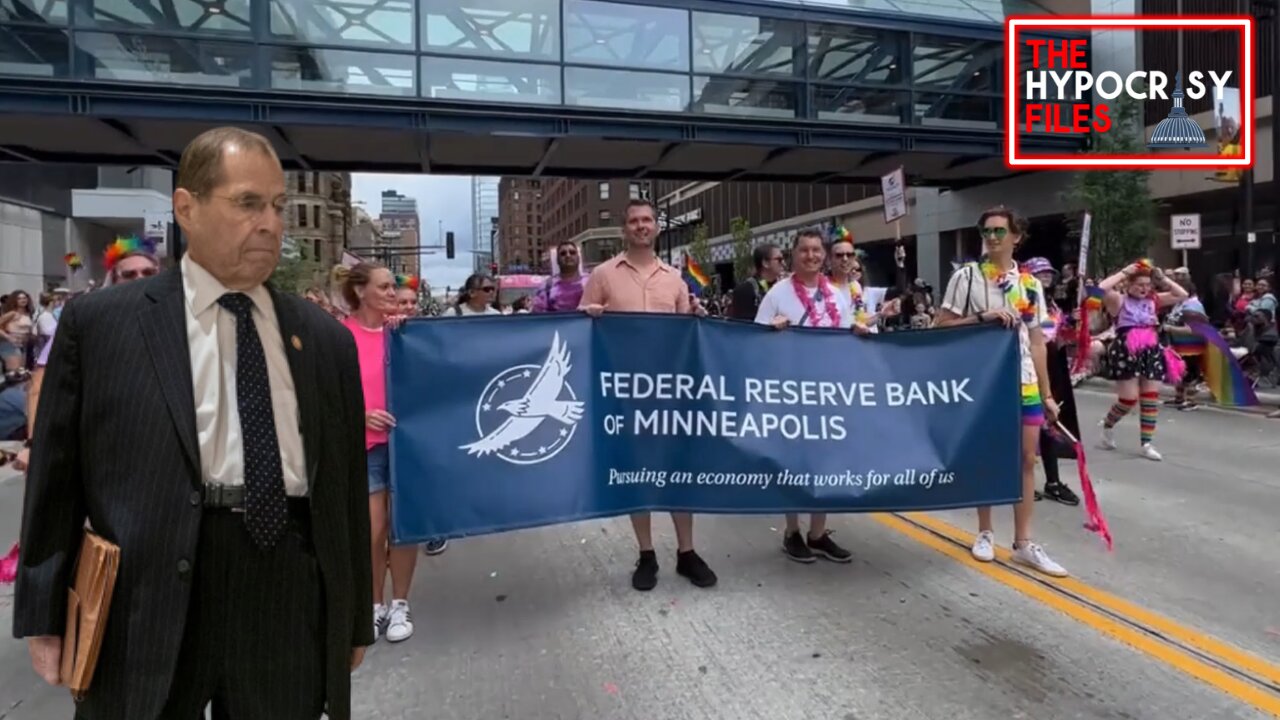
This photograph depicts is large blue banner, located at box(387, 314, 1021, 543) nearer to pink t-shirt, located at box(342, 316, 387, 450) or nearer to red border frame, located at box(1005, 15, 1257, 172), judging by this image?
pink t-shirt, located at box(342, 316, 387, 450)

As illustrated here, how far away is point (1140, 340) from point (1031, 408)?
163 inches

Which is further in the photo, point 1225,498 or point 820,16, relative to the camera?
point 820,16

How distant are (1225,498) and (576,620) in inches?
216

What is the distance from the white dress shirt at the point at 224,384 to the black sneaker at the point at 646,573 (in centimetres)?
312

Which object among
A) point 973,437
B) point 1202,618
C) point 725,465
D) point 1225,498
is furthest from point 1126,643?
point 1225,498

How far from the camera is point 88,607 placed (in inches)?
67.8

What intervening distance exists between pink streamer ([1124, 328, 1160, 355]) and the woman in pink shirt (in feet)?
23.2

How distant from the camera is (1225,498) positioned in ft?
22.5

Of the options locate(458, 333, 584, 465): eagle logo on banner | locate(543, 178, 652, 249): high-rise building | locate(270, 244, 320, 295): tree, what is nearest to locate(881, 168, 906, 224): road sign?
locate(458, 333, 584, 465): eagle logo on banner

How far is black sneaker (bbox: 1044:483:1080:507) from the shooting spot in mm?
6680

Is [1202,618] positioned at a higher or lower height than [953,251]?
lower

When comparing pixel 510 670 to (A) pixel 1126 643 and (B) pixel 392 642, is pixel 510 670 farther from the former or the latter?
(A) pixel 1126 643

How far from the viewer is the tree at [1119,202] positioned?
1911 centimetres

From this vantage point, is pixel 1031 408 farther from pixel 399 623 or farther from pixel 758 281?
pixel 758 281
